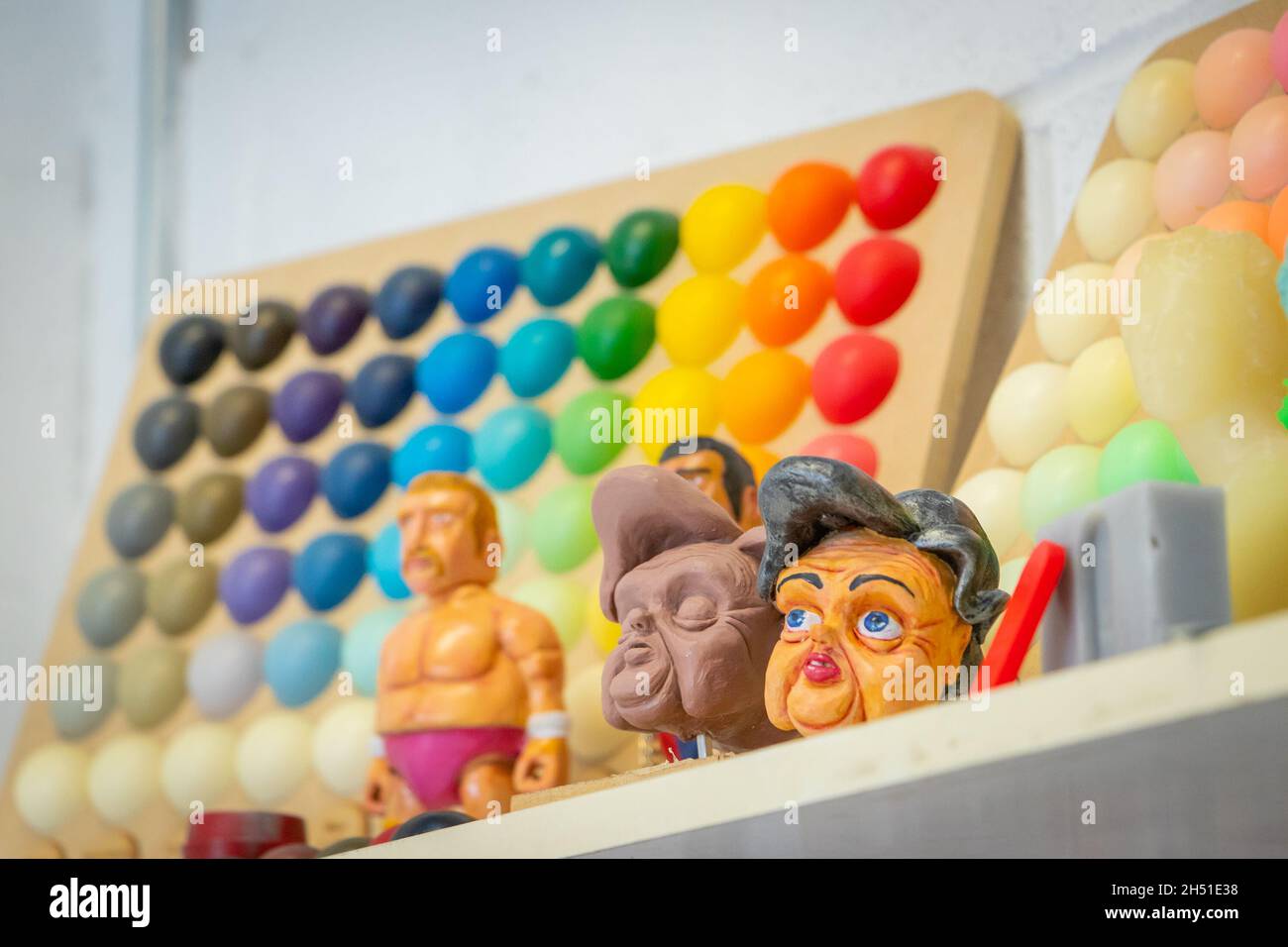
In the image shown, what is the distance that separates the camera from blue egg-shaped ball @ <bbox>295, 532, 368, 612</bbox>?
2.33 metres

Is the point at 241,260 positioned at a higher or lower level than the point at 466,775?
higher

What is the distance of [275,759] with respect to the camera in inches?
88.4

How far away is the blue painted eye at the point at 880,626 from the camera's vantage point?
107 cm

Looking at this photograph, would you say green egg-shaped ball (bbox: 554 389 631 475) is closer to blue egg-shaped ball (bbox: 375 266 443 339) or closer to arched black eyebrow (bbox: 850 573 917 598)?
blue egg-shaped ball (bbox: 375 266 443 339)

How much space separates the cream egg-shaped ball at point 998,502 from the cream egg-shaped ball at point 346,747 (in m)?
0.91

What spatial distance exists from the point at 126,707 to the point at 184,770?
0.63ft

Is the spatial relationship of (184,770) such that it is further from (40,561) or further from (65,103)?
(65,103)

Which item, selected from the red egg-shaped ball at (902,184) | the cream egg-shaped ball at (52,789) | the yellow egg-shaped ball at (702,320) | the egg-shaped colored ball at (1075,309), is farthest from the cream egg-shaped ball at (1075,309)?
the cream egg-shaped ball at (52,789)

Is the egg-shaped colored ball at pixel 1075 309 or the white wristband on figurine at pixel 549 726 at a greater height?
the egg-shaped colored ball at pixel 1075 309

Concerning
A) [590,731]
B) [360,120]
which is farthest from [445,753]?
[360,120]

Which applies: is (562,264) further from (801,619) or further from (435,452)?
(801,619)

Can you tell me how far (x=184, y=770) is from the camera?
2.32 metres

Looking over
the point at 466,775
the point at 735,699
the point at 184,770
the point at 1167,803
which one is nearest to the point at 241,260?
the point at 184,770

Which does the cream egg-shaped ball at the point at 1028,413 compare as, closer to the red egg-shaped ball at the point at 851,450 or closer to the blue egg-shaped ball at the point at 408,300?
the red egg-shaped ball at the point at 851,450
